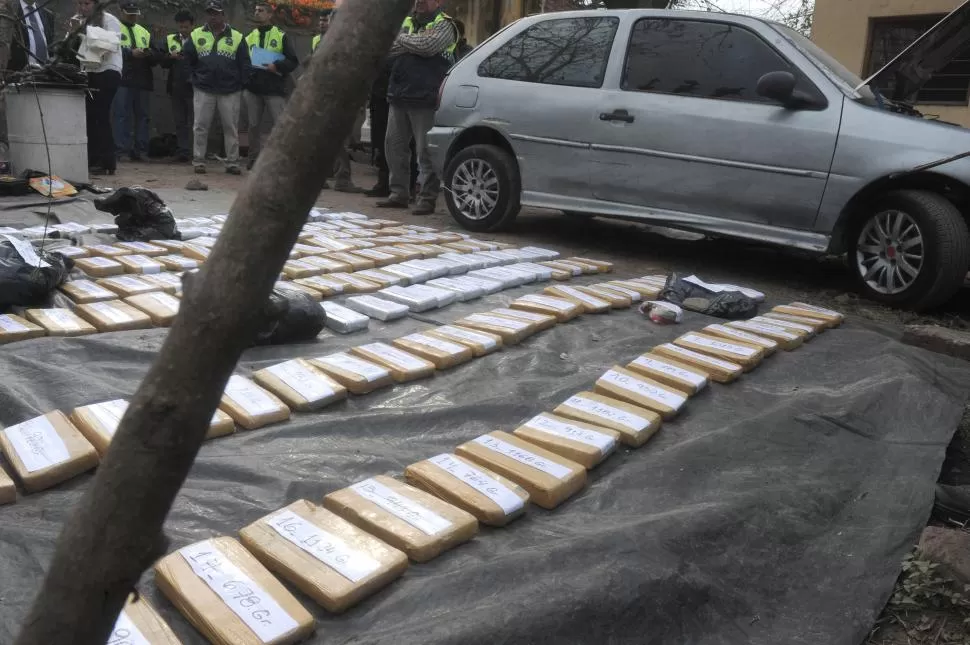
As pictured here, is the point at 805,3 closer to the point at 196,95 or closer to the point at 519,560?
the point at 196,95

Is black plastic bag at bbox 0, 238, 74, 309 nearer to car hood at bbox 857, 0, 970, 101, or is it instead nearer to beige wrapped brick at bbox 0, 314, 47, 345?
beige wrapped brick at bbox 0, 314, 47, 345

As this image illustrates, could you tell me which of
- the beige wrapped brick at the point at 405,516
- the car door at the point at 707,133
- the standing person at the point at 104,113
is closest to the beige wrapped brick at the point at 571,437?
the beige wrapped brick at the point at 405,516

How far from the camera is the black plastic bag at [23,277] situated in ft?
12.4

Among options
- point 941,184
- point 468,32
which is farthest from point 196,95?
point 941,184

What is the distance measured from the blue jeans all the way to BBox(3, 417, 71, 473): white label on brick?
1018 centimetres

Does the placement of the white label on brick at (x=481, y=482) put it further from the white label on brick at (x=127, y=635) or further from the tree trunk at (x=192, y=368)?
the tree trunk at (x=192, y=368)

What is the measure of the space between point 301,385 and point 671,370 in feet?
5.20

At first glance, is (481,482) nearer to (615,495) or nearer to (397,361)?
(615,495)

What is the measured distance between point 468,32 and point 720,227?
1163 centimetres

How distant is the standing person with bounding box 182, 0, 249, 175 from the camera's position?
10.5 meters

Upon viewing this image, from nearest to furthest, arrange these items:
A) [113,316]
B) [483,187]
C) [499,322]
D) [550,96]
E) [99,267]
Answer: [113,316]
[499,322]
[99,267]
[550,96]
[483,187]

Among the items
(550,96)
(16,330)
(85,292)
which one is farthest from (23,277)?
(550,96)

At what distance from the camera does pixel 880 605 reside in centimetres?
209

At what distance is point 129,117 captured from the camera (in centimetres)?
1171
